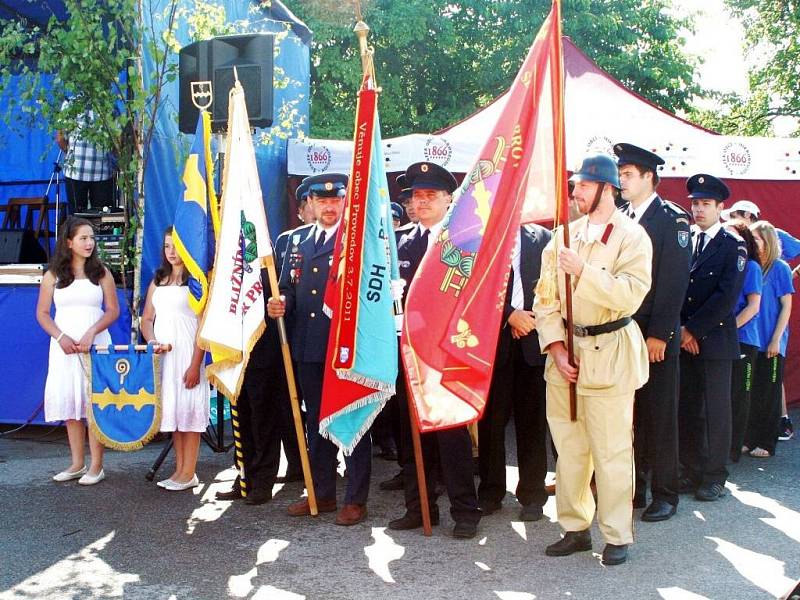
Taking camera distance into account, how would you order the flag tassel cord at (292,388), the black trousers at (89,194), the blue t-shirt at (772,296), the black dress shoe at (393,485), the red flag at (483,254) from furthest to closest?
the black trousers at (89,194), the blue t-shirt at (772,296), the black dress shoe at (393,485), the flag tassel cord at (292,388), the red flag at (483,254)

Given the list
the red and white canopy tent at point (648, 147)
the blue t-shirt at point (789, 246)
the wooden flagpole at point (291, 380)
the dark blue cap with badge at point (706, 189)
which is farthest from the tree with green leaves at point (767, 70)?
the wooden flagpole at point (291, 380)

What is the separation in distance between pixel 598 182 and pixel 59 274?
3.92m

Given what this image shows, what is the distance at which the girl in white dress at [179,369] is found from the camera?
6.27 meters

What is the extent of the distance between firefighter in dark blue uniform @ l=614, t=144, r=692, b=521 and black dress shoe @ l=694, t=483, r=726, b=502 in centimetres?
43

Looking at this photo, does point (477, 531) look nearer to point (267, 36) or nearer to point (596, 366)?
point (596, 366)

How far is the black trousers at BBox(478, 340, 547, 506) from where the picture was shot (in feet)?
18.6

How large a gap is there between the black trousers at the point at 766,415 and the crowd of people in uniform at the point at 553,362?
1.16 ft

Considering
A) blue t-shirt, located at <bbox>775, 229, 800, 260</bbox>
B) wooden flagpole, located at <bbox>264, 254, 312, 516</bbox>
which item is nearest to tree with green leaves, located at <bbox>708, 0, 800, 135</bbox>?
blue t-shirt, located at <bbox>775, 229, 800, 260</bbox>

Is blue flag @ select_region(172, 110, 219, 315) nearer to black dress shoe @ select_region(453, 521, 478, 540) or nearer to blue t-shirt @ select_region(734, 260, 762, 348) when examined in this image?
black dress shoe @ select_region(453, 521, 478, 540)

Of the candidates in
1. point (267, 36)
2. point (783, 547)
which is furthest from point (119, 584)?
point (267, 36)

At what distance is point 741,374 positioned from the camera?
7.15 metres

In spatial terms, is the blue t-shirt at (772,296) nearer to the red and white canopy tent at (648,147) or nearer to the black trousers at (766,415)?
the black trousers at (766,415)

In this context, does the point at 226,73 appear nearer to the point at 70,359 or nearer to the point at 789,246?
the point at 70,359

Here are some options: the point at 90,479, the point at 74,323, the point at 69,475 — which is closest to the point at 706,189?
the point at 74,323
